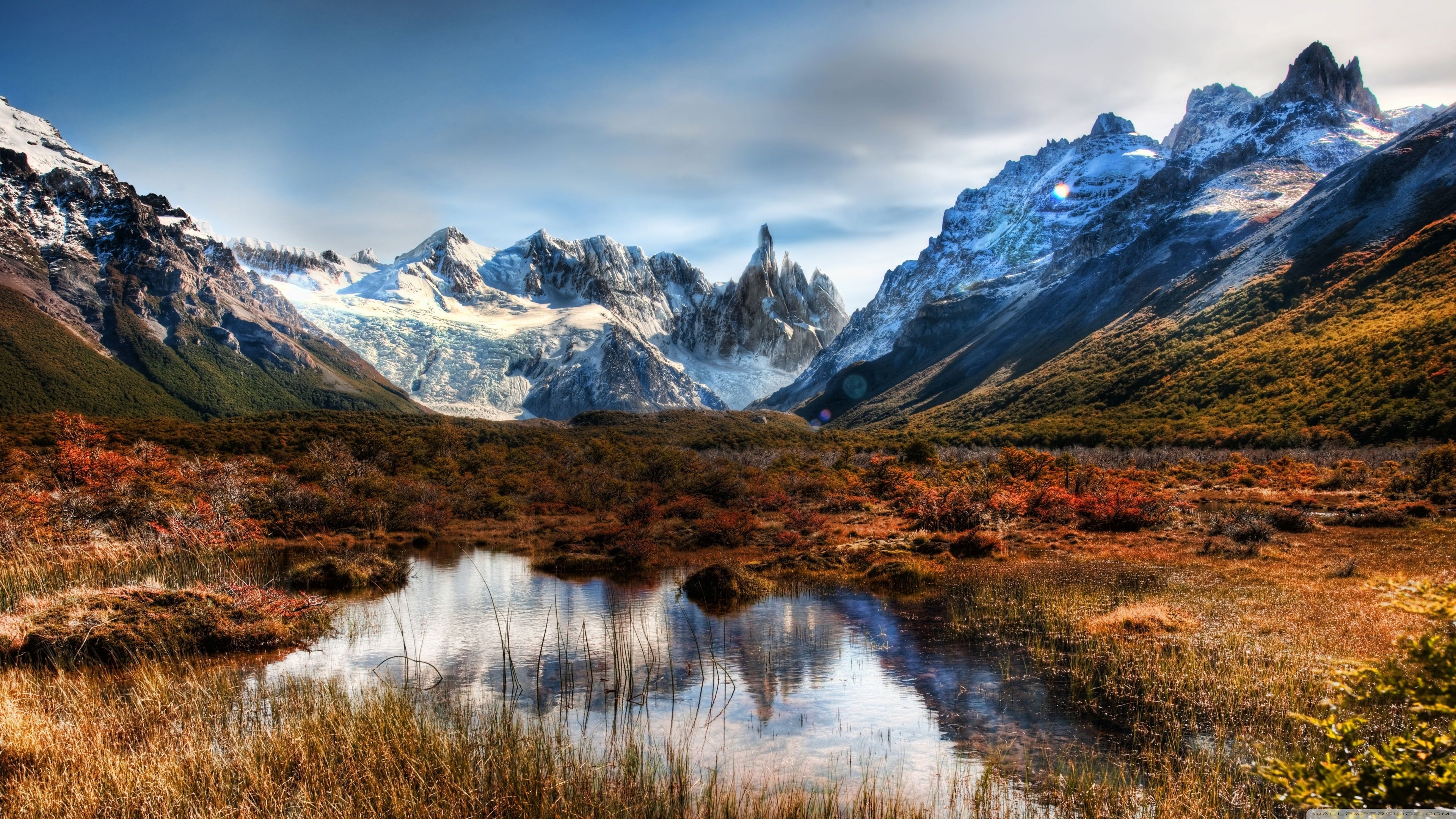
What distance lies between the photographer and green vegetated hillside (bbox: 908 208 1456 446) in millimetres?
53000

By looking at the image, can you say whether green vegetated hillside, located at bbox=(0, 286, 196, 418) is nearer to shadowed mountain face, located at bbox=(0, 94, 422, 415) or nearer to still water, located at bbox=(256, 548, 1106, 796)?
shadowed mountain face, located at bbox=(0, 94, 422, 415)

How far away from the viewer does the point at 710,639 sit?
611 inches

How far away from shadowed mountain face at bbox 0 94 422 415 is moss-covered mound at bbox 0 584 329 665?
12436cm

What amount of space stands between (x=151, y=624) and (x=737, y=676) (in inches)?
473

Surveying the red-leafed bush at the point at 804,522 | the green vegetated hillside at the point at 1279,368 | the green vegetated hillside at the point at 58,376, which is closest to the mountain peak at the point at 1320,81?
the green vegetated hillside at the point at 1279,368

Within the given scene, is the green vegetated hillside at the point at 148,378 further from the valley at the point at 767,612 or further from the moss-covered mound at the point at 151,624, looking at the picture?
the moss-covered mound at the point at 151,624

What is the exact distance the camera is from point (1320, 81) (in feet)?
625

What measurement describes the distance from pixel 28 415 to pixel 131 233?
133 meters

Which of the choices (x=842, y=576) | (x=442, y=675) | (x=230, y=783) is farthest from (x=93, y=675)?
(x=842, y=576)

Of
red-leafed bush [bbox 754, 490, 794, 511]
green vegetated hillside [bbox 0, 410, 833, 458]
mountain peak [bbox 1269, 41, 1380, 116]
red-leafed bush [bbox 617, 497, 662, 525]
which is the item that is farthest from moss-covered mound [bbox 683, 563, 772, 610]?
mountain peak [bbox 1269, 41, 1380, 116]

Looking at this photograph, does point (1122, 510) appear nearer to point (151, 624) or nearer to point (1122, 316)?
point (151, 624)

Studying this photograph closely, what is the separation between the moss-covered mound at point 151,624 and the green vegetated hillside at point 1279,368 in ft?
201

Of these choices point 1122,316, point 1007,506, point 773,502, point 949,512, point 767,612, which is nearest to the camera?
point 767,612

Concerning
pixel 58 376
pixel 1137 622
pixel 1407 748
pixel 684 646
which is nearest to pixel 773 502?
pixel 684 646
